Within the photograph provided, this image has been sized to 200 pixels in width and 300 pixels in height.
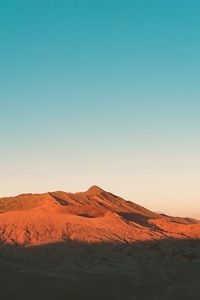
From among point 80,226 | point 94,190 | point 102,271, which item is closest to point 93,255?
point 102,271

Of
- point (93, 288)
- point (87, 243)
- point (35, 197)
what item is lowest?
point (93, 288)

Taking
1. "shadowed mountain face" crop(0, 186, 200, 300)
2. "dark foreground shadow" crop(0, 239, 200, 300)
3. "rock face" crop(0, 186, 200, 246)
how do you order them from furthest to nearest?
"rock face" crop(0, 186, 200, 246)
"shadowed mountain face" crop(0, 186, 200, 300)
"dark foreground shadow" crop(0, 239, 200, 300)

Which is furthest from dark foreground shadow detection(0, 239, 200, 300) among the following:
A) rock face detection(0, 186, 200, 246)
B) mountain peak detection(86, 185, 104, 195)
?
mountain peak detection(86, 185, 104, 195)

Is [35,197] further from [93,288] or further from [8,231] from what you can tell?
[93,288]

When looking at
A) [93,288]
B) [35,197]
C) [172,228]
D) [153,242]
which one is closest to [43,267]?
[93,288]

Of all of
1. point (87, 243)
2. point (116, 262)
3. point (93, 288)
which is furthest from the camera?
point (87, 243)

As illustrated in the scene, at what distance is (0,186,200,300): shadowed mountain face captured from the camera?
37.1 metres

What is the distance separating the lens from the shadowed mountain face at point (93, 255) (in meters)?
37.1

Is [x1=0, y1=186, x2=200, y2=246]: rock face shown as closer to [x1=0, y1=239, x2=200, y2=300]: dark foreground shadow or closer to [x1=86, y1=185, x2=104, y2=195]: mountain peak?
[x1=0, y1=239, x2=200, y2=300]: dark foreground shadow

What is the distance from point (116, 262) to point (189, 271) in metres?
5.87

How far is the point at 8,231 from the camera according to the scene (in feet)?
167

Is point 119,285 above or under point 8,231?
under

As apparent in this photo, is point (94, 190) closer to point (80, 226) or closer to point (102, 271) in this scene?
point (80, 226)

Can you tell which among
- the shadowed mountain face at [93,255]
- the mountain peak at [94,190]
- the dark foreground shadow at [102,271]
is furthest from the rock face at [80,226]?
the mountain peak at [94,190]
